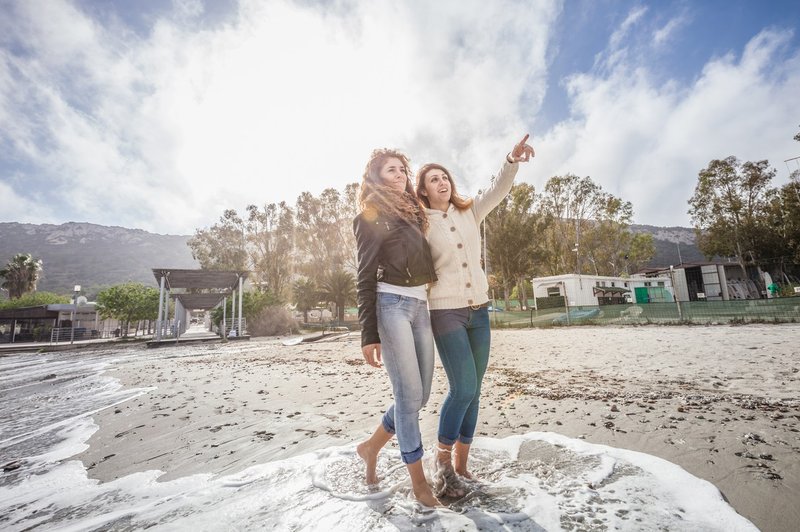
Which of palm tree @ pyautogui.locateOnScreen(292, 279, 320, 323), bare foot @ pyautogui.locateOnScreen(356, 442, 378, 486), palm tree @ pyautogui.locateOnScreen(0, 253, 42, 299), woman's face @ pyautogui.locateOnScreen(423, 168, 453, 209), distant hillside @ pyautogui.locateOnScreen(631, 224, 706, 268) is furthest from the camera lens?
distant hillside @ pyautogui.locateOnScreen(631, 224, 706, 268)

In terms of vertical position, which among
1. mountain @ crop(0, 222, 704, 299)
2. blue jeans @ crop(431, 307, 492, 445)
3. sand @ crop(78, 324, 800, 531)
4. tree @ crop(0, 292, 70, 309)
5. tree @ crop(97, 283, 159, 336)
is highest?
mountain @ crop(0, 222, 704, 299)

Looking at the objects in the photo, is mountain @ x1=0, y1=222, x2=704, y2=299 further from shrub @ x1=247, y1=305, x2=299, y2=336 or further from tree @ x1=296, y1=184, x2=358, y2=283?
shrub @ x1=247, y1=305, x2=299, y2=336

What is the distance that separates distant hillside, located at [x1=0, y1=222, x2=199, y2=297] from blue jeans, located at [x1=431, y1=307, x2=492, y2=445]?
174 m

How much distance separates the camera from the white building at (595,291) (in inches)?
1088

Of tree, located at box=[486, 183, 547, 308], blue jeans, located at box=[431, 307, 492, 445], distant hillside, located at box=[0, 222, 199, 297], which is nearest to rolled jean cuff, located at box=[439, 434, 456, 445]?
blue jeans, located at box=[431, 307, 492, 445]

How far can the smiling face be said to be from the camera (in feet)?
7.27

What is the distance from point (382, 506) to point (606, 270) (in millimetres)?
50615

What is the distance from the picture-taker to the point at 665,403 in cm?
329

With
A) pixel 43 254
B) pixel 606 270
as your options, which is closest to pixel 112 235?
pixel 43 254

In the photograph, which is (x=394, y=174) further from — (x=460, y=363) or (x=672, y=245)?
(x=672, y=245)

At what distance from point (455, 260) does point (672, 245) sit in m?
145

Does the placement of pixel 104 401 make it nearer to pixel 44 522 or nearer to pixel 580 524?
pixel 44 522

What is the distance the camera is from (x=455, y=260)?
2061mm

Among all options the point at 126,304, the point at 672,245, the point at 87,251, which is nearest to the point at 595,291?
the point at 126,304
